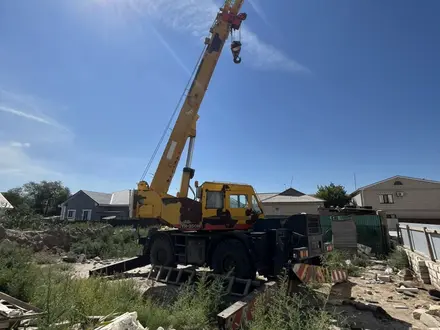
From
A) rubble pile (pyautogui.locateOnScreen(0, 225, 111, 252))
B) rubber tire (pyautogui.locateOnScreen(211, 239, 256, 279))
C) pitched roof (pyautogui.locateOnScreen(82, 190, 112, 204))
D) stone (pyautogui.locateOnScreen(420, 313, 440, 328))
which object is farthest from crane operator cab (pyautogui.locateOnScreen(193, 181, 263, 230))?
pitched roof (pyautogui.locateOnScreen(82, 190, 112, 204))

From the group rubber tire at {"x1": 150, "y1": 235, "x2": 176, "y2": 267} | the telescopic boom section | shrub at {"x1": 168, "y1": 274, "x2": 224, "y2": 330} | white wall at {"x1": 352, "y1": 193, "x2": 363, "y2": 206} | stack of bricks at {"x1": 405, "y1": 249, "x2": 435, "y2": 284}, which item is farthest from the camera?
white wall at {"x1": 352, "y1": 193, "x2": 363, "y2": 206}

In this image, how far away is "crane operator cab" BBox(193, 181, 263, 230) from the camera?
341 inches

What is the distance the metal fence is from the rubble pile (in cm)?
1688

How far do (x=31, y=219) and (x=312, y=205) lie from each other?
27300mm

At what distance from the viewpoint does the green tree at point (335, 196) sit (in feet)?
126

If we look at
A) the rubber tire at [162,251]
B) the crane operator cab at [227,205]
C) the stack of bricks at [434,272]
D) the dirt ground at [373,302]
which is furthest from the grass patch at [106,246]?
the stack of bricks at [434,272]

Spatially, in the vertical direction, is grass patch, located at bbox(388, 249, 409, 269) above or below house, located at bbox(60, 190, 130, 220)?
below

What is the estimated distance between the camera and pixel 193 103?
10773 mm

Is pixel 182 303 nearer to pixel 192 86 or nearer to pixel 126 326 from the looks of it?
pixel 126 326

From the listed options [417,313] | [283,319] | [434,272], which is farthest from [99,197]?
[283,319]

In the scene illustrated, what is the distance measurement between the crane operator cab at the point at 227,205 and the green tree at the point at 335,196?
104 ft

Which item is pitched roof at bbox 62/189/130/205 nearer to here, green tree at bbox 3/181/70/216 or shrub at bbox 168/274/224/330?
green tree at bbox 3/181/70/216

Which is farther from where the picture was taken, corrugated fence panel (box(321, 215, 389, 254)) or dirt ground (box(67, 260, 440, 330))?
corrugated fence panel (box(321, 215, 389, 254))

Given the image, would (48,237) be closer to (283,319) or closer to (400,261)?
(283,319)
